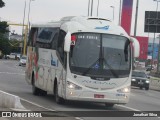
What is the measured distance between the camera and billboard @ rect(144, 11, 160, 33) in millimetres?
56094

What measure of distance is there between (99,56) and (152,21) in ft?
124

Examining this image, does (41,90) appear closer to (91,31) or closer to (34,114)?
(91,31)

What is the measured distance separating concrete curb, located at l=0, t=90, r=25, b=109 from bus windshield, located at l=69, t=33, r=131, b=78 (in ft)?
11.3

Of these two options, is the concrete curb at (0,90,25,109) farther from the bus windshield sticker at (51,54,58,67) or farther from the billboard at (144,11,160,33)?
the billboard at (144,11,160,33)

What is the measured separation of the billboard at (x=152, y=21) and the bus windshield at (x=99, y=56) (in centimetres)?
3678

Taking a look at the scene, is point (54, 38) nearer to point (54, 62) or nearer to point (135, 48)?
point (54, 62)

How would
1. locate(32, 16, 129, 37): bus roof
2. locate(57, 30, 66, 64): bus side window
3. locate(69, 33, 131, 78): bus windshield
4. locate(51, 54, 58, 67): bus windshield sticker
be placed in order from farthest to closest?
locate(51, 54, 58, 67): bus windshield sticker → locate(57, 30, 66, 64): bus side window → locate(32, 16, 129, 37): bus roof → locate(69, 33, 131, 78): bus windshield

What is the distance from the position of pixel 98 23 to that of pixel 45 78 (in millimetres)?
3863

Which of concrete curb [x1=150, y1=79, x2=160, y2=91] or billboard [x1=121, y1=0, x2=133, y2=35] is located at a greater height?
billboard [x1=121, y1=0, x2=133, y2=35]

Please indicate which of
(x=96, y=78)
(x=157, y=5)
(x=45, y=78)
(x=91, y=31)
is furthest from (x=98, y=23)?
(x=157, y=5)

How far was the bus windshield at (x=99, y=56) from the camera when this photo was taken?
19312 millimetres

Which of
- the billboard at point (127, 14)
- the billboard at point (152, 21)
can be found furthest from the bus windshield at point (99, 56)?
the billboard at point (152, 21)

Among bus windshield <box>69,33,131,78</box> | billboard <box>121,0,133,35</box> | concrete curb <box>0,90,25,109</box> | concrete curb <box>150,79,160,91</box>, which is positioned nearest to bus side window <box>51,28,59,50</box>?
bus windshield <box>69,33,131,78</box>

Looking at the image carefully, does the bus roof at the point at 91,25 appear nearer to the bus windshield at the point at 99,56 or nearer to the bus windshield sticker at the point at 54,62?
the bus windshield at the point at 99,56
